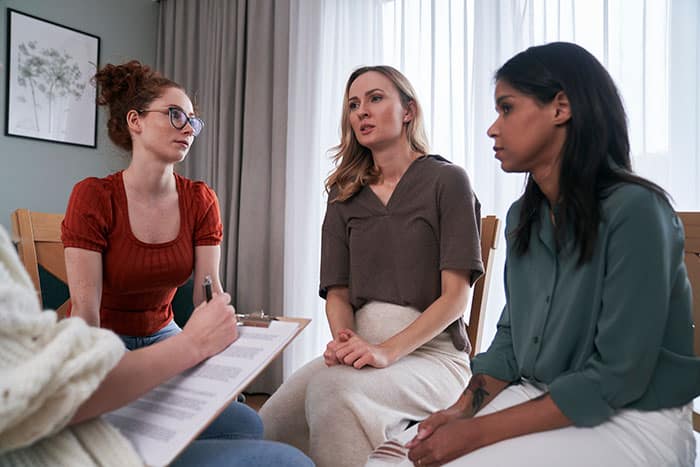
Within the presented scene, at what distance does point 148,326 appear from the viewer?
147 centimetres

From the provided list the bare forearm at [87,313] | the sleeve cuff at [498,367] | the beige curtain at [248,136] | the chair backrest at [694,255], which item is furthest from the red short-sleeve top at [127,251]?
the beige curtain at [248,136]

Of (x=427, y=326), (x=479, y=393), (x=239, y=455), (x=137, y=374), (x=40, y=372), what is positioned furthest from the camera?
(x=427, y=326)

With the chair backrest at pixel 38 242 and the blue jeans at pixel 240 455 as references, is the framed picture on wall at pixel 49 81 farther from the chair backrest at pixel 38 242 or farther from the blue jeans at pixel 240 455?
the blue jeans at pixel 240 455

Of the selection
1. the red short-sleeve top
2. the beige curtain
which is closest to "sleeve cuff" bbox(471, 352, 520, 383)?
the red short-sleeve top

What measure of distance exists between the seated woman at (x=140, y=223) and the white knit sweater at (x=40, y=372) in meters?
0.89

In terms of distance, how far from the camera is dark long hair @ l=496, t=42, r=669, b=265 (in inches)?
33.7

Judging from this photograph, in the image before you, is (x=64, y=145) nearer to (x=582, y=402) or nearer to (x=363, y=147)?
(x=363, y=147)

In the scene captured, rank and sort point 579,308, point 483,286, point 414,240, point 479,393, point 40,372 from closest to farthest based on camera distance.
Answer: point 40,372 → point 579,308 → point 479,393 → point 414,240 → point 483,286

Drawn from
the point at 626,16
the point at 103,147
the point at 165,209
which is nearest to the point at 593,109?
the point at 165,209

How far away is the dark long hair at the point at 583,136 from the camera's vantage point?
0.86m

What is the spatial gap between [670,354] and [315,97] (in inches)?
91.5

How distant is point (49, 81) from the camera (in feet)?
10.1

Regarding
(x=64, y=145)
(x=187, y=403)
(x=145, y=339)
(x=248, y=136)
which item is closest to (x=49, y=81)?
(x=64, y=145)

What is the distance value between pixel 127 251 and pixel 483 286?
1013mm
